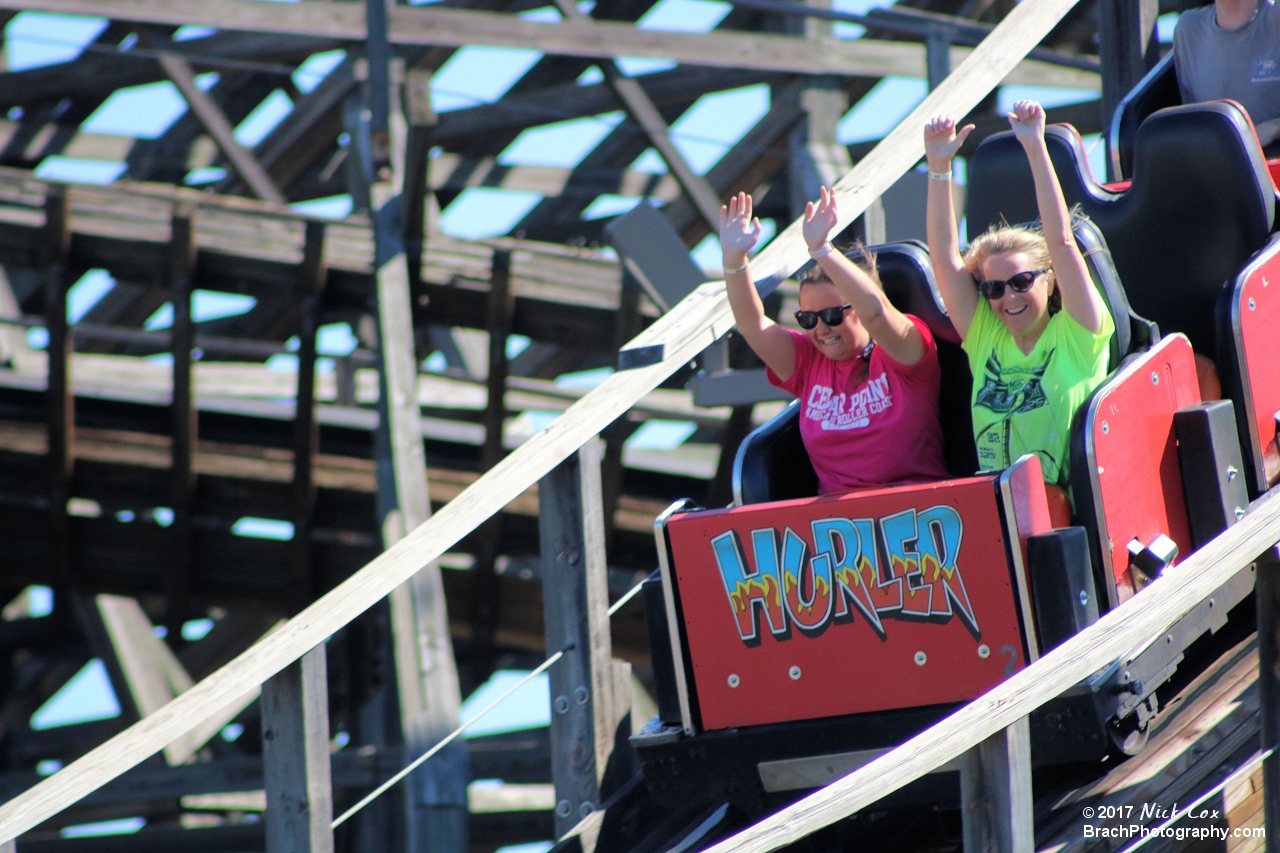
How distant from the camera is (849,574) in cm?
271

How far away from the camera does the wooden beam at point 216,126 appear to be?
6.74m

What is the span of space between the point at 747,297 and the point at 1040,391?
60 cm

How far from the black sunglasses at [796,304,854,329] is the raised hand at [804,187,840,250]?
0.38 feet

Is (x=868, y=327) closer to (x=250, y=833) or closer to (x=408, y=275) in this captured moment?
(x=408, y=275)

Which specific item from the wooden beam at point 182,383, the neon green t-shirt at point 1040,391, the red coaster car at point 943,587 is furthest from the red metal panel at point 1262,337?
the wooden beam at point 182,383

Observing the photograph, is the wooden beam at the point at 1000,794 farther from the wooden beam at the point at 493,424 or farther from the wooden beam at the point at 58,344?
the wooden beam at the point at 58,344

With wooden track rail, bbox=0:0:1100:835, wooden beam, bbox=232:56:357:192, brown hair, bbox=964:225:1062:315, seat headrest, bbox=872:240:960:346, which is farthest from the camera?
wooden beam, bbox=232:56:357:192

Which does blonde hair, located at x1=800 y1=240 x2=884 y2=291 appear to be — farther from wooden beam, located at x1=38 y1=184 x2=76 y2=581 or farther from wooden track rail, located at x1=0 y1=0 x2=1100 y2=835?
wooden beam, located at x1=38 y1=184 x2=76 y2=581

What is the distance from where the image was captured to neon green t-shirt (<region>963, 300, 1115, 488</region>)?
286 cm

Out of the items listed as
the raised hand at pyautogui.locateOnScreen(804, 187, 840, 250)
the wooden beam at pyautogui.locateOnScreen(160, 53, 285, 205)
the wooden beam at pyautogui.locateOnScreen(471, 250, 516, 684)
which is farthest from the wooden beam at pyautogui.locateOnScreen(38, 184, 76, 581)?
the raised hand at pyautogui.locateOnScreen(804, 187, 840, 250)

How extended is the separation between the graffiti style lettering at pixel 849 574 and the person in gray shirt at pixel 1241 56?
1756mm

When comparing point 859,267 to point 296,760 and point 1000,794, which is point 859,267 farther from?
point 296,760

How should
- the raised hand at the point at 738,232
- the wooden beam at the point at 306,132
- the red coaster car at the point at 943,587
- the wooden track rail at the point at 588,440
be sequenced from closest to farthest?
the wooden track rail at the point at 588,440 < the red coaster car at the point at 943,587 < the raised hand at the point at 738,232 < the wooden beam at the point at 306,132

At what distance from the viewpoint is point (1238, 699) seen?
2.78 metres
